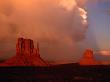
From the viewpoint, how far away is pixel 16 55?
15075cm

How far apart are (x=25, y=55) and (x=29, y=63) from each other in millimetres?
10881
